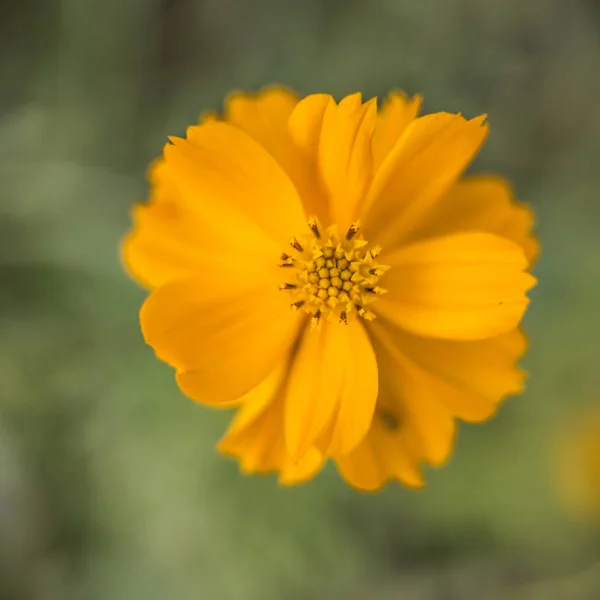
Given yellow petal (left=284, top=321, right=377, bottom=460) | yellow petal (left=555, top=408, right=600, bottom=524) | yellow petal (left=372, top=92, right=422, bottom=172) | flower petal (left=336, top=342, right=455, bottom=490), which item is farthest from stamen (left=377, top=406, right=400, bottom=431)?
yellow petal (left=555, top=408, right=600, bottom=524)

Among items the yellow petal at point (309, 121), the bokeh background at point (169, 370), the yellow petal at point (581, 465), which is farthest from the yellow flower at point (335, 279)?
the yellow petal at point (581, 465)

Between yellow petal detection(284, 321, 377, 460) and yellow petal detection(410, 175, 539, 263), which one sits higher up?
yellow petal detection(410, 175, 539, 263)

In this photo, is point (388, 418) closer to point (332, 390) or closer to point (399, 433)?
point (399, 433)

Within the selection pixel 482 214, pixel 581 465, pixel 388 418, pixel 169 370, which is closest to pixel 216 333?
pixel 388 418

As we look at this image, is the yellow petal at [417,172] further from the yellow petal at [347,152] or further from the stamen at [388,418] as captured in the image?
the stamen at [388,418]

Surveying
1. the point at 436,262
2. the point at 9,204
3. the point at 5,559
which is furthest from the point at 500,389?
the point at 5,559

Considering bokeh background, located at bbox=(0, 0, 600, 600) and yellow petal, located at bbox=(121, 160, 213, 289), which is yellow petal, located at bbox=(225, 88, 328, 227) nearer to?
yellow petal, located at bbox=(121, 160, 213, 289)

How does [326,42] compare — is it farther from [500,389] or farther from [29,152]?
[500,389]
